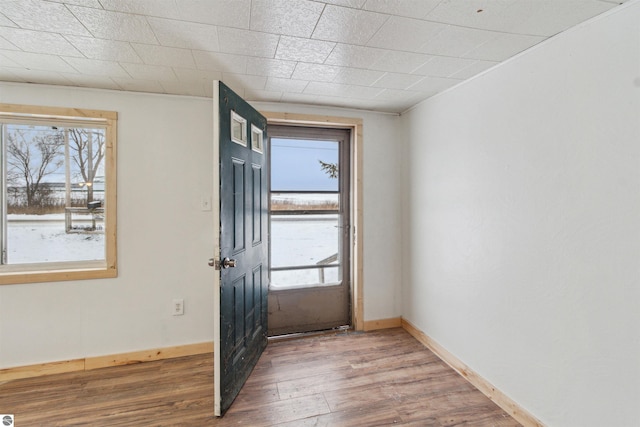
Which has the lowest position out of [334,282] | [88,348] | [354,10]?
[88,348]

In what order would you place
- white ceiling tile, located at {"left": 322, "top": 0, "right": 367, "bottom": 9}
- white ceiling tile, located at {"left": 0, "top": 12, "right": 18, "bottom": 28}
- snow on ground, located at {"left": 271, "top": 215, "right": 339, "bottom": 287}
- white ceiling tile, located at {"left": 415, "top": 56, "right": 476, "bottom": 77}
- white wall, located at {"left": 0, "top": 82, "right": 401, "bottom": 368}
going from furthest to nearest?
snow on ground, located at {"left": 271, "top": 215, "right": 339, "bottom": 287}, white wall, located at {"left": 0, "top": 82, "right": 401, "bottom": 368}, white ceiling tile, located at {"left": 415, "top": 56, "right": 476, "bottom": 77}, white ceiling tile, located at {"left": 0, "top": 12, "right": 18, "bottom": 28}, white ceiling tile, located at {"left": 322, "top": 0, "right": 367, "bottom": 9}

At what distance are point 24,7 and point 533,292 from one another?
120 inches

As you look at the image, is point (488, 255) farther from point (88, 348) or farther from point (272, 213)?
point (88, 348)

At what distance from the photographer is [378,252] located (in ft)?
10.3

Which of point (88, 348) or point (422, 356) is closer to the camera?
point (88, 348)

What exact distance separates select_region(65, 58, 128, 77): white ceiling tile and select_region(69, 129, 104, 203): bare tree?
58cm

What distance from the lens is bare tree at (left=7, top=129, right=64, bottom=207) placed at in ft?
7.69

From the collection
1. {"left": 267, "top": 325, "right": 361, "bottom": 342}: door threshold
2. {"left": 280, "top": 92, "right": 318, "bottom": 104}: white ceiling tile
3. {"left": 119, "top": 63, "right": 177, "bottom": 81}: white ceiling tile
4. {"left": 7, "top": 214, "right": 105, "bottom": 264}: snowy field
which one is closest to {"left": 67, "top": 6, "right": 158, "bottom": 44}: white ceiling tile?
{"left": 119, "top": 63, "right": 177, "bottom": 81}: white ceiling tile

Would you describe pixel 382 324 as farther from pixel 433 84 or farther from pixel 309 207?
pixel 433 84

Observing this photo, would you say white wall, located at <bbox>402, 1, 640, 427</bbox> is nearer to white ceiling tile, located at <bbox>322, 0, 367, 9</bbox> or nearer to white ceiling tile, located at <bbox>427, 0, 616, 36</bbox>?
white ceiling tile, located at <bbox>427, 0, 616, 36</bbox>

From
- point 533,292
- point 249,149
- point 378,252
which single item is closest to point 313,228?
point 378,252

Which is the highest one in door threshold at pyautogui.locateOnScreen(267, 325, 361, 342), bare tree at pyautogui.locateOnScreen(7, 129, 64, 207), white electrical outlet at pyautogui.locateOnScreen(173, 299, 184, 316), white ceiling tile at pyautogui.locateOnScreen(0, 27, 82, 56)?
white ceiling tile at pyautogui.locateOnScreen(0, 27, 82, 56)

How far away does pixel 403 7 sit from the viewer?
138 cm

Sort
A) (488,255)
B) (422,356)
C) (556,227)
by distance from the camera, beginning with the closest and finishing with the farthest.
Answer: (556,227), (488,255), (422,356)
